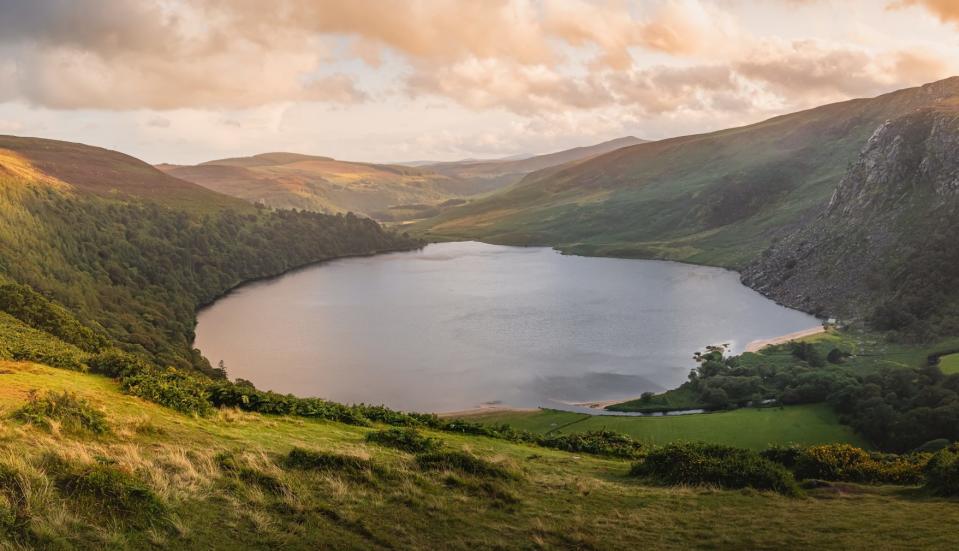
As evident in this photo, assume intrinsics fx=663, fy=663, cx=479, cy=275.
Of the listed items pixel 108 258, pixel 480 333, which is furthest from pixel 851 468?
pixel 108 258

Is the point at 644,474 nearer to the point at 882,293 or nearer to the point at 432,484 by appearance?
the point at 432,484

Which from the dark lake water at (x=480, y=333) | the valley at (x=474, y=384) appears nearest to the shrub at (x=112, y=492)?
the valley at (x=474, y=384)

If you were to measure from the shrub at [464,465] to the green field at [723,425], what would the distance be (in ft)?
123

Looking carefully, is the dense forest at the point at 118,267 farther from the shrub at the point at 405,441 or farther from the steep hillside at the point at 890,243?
the steep hillside at the point at 890,243

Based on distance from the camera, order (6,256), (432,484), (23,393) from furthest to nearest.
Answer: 1. (6,256)
2. (23,393)
3. (432,484)

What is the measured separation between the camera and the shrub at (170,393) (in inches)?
1058

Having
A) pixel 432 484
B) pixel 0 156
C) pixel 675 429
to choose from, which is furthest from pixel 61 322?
pixel 0 156

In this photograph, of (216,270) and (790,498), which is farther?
(216,270)

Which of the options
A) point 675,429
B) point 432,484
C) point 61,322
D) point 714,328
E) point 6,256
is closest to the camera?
point 432,484

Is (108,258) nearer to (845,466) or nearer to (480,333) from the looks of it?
(480,333)

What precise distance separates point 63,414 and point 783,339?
3980 inches

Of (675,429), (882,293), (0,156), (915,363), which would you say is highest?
(0,156)

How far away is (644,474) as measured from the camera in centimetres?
2388

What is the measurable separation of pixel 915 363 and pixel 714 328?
105 ft
